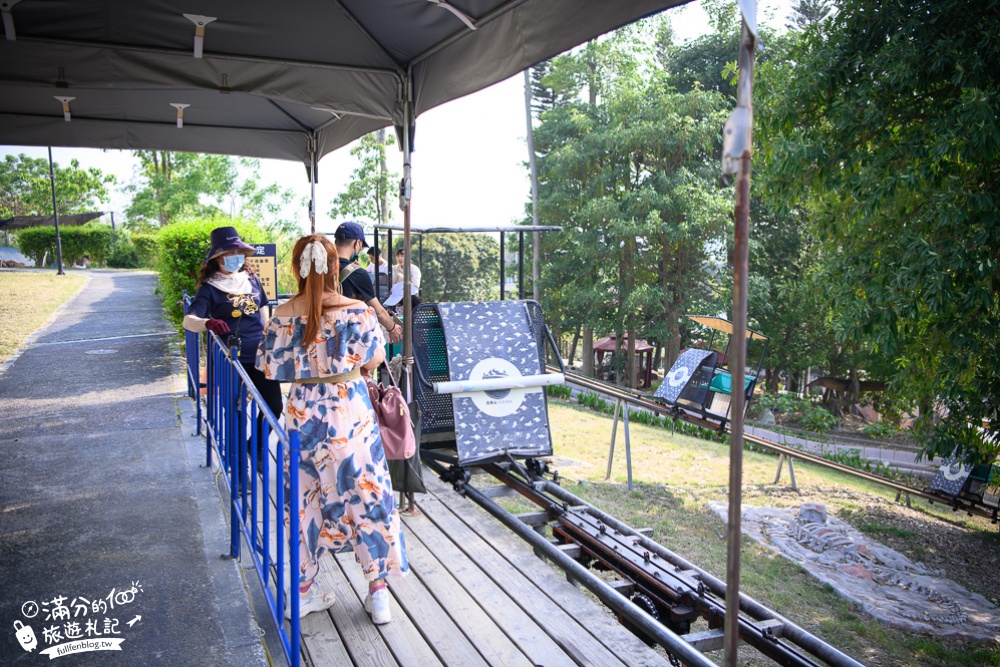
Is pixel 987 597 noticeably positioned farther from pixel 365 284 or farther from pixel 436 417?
pixel 365 284

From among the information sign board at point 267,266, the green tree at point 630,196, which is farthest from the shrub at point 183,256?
the green tree at point 630,196

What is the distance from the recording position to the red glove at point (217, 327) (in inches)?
165

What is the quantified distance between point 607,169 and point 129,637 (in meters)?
22.3

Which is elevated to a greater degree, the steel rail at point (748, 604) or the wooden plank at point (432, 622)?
the wooden plank at point (432, 622)

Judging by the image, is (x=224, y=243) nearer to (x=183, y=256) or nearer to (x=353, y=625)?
(x=353, y=625)

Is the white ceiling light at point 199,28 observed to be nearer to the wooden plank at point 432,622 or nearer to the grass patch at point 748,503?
the wooden plank at point 432,622

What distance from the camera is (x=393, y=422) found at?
3561 mm

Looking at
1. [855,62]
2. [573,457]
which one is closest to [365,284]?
[855,62]

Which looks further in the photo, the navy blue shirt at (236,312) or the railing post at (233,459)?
the navy blue shirt at (236,312)

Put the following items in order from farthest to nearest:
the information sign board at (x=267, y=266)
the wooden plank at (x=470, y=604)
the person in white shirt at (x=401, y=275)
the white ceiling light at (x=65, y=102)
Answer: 1. the information sign board at (x=267, y=266)
2. the person in white shirt at (x=401, y=275)
3. the white ceiling light at (x=65, y=102)
4. the wooden plank at (x=470, y=604)

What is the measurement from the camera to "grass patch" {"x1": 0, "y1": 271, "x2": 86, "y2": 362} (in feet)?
35.6

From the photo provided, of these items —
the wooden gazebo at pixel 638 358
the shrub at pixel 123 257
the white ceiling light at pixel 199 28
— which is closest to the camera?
the white ceiling light at pixel 199 28

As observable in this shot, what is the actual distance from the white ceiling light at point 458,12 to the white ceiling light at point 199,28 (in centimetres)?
127

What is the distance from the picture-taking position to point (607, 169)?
933 inches
